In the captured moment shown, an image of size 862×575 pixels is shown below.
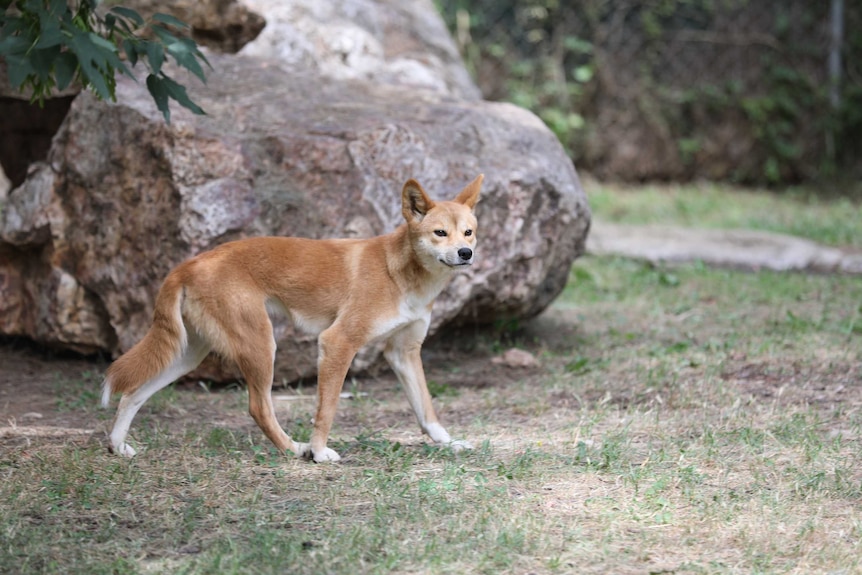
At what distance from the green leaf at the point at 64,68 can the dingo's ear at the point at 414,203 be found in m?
1.63

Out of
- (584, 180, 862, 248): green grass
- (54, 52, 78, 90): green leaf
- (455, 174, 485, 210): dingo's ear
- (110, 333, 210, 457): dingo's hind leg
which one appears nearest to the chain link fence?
(584, 180, 862, 248): green grass

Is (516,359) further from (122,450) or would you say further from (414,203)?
(122,450)

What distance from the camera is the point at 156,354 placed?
182 inches

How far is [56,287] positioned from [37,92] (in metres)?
2.21

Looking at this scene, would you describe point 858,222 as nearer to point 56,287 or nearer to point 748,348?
point 748,348

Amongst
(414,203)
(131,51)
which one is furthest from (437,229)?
(131,51)

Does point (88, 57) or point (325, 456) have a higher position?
point (88, 57)

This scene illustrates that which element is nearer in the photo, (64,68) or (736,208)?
(64,68)

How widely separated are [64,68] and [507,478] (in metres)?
2.40

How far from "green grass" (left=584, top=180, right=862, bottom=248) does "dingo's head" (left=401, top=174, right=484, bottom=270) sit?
669 cm

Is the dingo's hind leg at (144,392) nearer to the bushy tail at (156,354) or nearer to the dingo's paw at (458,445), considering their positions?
the bushy tail at (156,354)

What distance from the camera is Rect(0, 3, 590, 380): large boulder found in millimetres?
5910

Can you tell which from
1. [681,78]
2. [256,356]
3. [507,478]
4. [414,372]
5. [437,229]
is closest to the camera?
[507,478]

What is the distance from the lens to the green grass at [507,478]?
11.7 ft
